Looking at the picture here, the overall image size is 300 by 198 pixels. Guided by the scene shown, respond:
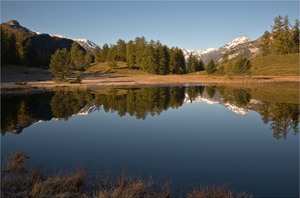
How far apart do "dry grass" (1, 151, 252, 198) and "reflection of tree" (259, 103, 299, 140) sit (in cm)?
1269

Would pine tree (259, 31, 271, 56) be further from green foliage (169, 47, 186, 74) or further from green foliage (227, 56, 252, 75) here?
green foliage (227, 56, 252, 75)

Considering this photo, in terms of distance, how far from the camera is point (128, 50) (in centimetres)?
14112

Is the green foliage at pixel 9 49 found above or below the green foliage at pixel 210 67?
above

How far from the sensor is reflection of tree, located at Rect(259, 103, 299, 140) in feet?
72.9

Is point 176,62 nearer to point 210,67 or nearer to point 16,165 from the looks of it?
point 210,67

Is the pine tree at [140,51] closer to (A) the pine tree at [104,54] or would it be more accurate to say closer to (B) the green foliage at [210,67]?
(A) the pine tree at [104,54]

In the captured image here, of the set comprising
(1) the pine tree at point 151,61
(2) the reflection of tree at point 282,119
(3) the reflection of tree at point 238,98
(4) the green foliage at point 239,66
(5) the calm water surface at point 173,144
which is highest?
(1) the pine tree at point 151,61

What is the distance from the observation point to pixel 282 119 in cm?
2695

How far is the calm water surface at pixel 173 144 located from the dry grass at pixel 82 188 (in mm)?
1222

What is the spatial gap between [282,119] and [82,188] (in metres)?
22.0

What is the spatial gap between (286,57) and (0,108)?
115 metres

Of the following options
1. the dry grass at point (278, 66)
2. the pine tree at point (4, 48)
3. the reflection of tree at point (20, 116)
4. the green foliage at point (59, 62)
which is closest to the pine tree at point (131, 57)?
the green foliage at point (59, 62)

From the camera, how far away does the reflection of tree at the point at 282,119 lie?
22.2 meters

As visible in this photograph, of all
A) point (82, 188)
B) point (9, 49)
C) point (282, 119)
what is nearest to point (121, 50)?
point (9, 49)
